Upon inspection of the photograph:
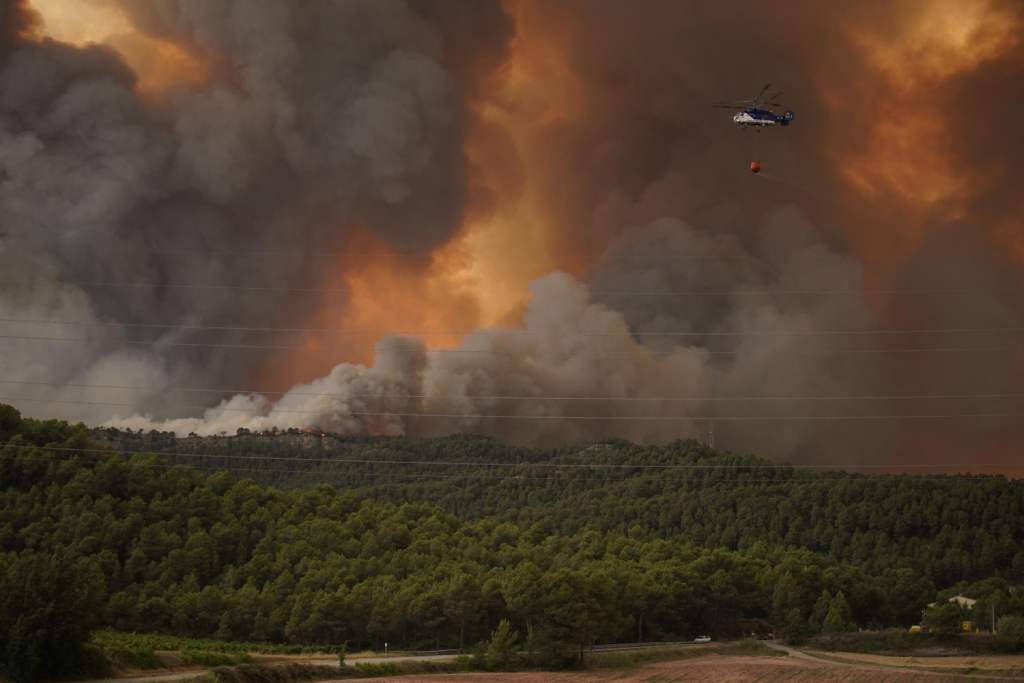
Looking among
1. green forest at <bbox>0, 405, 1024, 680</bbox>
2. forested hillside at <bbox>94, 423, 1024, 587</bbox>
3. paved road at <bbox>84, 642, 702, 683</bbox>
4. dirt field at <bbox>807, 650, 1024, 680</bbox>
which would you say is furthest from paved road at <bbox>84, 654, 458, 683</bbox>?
forested hillside at <bbox>94, 423, 1024, 587</bbox>

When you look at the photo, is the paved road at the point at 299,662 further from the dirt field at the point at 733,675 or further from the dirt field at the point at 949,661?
the dirt field at the point at 949,661

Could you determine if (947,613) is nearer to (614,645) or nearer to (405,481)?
(614,645)

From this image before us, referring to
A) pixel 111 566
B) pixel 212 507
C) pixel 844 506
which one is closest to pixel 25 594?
pixel 111 566

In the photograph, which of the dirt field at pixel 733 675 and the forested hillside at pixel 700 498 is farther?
the forested hillside at pixel 700 498

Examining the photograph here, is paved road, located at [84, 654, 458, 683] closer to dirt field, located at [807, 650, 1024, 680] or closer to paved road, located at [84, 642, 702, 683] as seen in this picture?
paved road, located at [84, 642, 702, 683]

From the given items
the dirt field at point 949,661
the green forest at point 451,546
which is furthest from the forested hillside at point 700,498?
the dirt field at point 949,661
